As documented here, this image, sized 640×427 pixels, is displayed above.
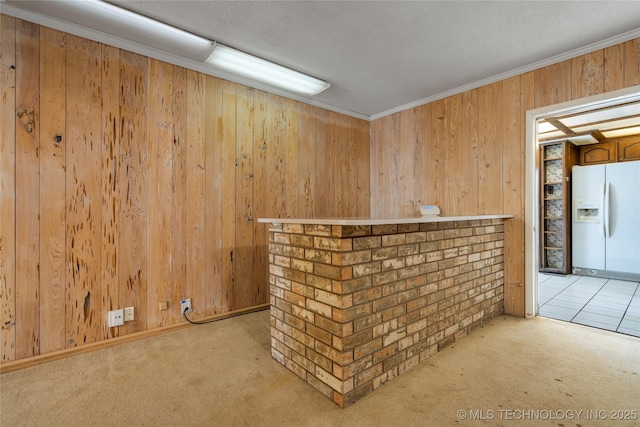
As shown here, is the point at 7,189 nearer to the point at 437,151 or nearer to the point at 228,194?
the point at 228,194

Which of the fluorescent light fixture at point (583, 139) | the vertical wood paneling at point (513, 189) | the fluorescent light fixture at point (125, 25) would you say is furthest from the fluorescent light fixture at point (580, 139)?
the fluorescent light fixture at point (125, 25)

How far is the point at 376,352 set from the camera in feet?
5.56

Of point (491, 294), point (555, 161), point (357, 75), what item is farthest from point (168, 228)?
point (555, 161)

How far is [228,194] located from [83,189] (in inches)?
44.6

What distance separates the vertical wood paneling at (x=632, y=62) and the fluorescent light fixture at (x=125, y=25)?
332 centimetres

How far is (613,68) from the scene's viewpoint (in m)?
2.34

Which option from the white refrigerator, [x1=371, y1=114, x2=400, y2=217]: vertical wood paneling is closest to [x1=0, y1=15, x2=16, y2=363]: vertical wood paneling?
[x1=371, y1=114, x2=400, y2=217]: vertical wood paneling

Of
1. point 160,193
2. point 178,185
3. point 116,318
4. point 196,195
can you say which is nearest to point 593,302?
point 196,195

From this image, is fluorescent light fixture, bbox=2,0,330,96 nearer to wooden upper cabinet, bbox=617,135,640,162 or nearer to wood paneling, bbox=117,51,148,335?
wood paneling, bbox=117,51,148,335

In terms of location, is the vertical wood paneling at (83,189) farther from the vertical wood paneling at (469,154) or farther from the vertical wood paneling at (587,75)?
the vertical wood paneling at (587,75)

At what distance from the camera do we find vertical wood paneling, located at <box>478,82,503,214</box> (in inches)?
118

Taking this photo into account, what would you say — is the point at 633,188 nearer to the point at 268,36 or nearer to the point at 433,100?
the point at 433,100

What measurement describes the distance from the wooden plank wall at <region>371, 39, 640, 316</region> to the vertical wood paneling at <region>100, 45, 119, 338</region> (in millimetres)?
3156

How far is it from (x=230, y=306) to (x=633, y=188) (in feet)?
19.2
